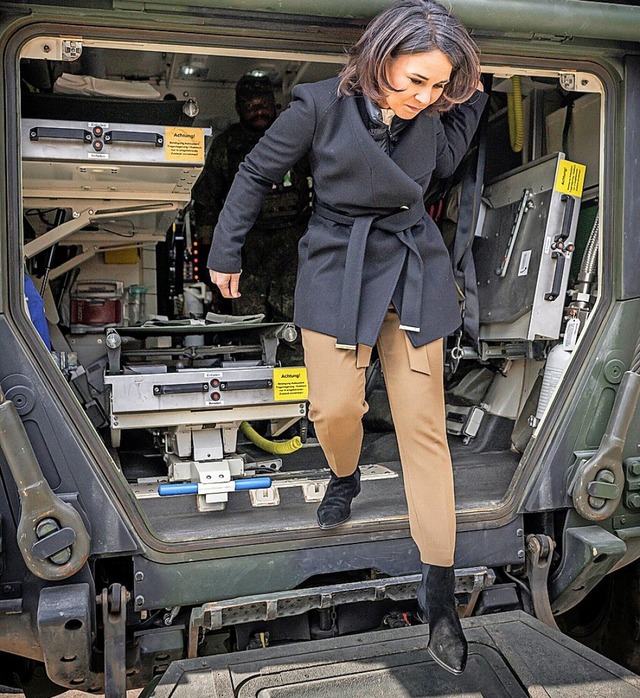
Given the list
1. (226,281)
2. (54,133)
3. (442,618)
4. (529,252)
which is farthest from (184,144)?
(442,618)

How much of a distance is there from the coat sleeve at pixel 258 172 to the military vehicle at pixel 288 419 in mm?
322

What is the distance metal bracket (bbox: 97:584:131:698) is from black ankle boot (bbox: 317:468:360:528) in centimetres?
71

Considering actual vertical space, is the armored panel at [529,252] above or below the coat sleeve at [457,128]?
below

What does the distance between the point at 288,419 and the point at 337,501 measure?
0.90 meters

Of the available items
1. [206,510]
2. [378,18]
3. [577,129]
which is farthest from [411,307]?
[577,129]

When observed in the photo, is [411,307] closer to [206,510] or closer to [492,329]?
[206,510]

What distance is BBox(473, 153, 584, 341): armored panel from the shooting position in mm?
3180

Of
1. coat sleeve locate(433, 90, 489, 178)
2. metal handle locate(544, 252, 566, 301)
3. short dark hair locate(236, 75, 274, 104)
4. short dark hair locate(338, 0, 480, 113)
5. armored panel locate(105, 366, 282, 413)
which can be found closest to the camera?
short dark hair locate(338, 0, 480, 113)

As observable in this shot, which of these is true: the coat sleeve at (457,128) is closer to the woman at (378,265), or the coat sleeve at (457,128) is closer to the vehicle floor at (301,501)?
the woman at (378,265)

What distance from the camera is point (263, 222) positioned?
487cm

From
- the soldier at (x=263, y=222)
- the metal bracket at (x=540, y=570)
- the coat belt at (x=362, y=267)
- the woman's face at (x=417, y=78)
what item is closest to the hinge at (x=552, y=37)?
the woman's face at (x=417, y=78)

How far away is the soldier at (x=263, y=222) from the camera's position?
4.81 meters

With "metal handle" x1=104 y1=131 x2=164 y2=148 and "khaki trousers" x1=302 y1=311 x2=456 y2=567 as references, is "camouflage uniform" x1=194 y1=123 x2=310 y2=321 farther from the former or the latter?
"khaki trousers" x1=302 y1=311 x2=456 y2=567

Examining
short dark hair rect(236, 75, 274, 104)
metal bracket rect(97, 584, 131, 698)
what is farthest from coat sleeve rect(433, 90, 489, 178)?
short dark hair rect(236, 75, 274, 104)
